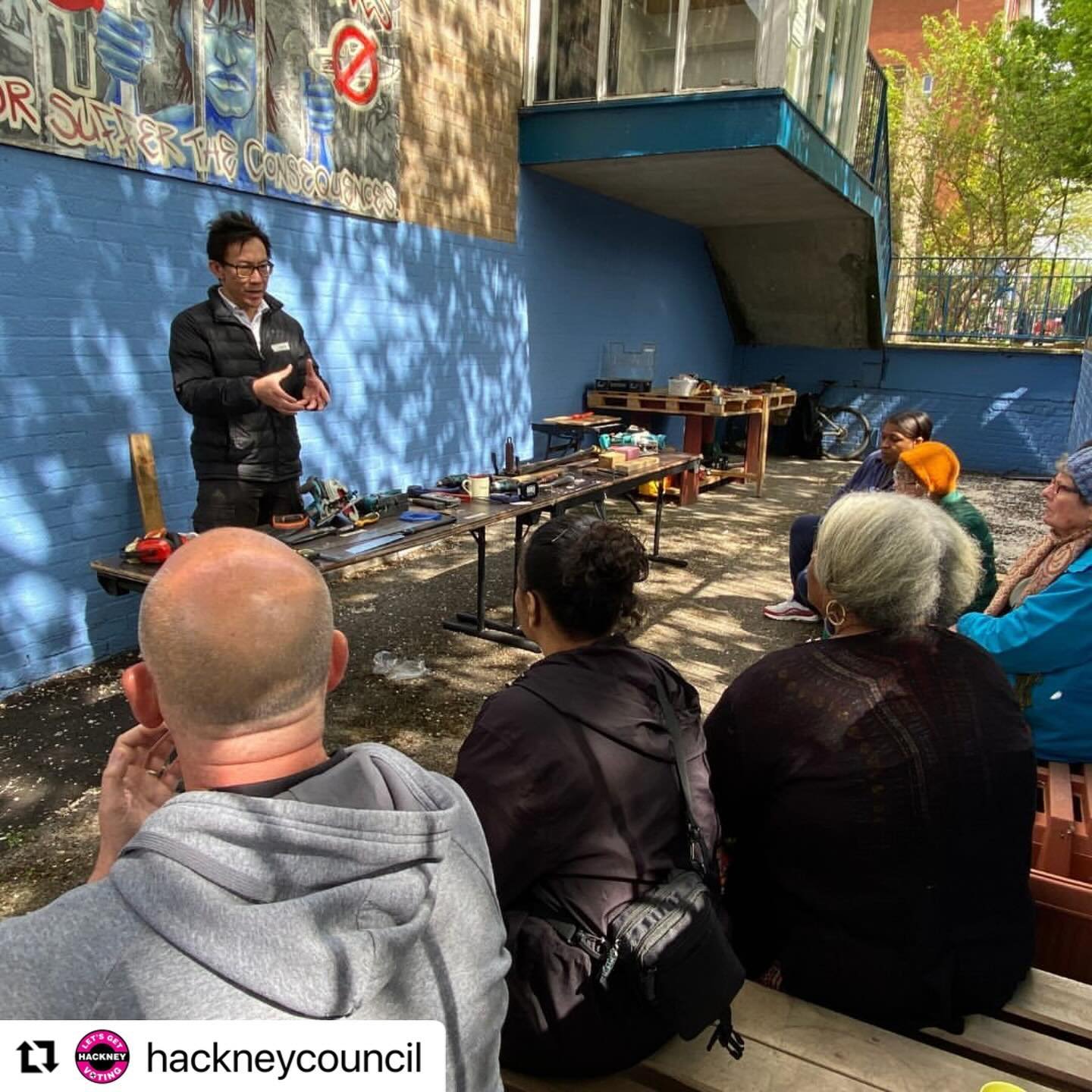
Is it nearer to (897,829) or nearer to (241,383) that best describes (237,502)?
(241,383)

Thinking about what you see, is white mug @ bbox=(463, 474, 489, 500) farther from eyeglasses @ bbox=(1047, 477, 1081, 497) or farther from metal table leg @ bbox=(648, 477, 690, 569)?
eyeglasses @ bbox=(1047, 477, 1081, 497)

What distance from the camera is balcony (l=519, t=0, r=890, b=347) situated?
6.96 m

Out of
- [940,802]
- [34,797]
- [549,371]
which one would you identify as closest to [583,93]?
[549,371]

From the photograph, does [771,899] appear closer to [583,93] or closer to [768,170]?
[768,170]

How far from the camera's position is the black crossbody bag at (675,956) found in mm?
1342

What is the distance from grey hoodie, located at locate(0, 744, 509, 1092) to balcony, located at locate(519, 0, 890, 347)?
706 centimetres

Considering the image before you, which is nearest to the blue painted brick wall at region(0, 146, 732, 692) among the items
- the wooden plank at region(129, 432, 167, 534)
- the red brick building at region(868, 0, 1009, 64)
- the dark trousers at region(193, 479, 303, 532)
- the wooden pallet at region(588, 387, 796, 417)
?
the wooden plank at region(129, 432, 167, 534)

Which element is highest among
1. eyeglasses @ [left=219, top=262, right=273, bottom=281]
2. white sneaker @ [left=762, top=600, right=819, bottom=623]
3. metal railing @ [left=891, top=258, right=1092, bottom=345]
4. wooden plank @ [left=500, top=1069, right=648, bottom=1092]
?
metal railing @ [left=891, top=258, right=1092, bottom=345]

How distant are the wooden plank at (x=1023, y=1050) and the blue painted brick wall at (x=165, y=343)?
402cm

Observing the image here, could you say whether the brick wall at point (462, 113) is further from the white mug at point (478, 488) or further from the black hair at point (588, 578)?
the black hair at point (588, 578)

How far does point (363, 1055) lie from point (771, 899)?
1.03 m

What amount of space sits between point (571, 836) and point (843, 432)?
12.0 m

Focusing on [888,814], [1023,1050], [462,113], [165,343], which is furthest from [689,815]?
[462,113]

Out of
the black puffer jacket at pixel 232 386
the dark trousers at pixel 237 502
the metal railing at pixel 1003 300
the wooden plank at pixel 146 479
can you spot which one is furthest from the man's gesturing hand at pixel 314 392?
the metal railing at pixel 1003 300
